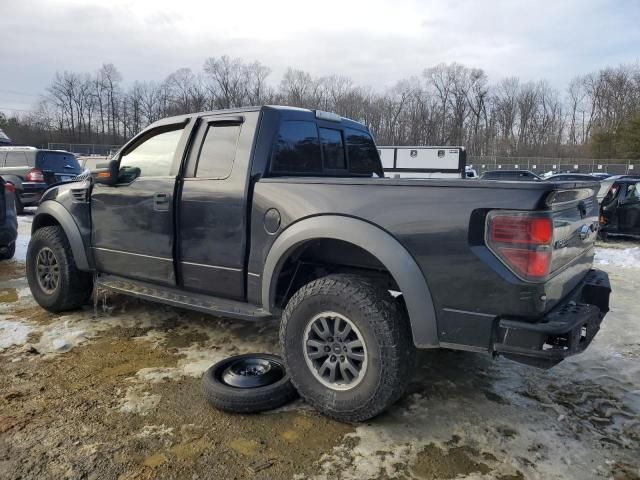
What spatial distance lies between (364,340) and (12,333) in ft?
11.3

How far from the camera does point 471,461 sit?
2668 millimetres

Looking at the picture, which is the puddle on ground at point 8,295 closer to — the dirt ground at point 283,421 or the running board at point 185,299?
the dirt ground at point 283,421

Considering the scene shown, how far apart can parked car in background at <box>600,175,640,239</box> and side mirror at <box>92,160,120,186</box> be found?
11.0m

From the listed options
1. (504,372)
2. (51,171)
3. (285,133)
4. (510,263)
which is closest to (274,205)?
(285,133)

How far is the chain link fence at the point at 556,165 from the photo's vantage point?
4716 cm

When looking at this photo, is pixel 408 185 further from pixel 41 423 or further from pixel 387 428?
pixel 41 423

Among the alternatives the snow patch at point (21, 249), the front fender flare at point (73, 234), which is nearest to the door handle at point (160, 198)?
the front fender flare at point (73, 234)

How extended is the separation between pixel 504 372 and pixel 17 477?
326 centimetres

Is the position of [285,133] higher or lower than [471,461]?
higher

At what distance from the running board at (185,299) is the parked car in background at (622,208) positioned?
10.7 m

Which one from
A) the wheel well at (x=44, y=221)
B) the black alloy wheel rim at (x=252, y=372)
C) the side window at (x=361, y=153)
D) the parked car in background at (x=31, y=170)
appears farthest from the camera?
the parked car in background at (x=31, y=170)

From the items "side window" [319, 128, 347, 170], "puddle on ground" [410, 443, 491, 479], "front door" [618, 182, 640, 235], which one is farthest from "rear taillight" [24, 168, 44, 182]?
"front door" [618, 182, 640, 235]

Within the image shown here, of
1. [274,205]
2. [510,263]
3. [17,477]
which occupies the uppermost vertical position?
[274,205]

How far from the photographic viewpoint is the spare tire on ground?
10.2 ft
